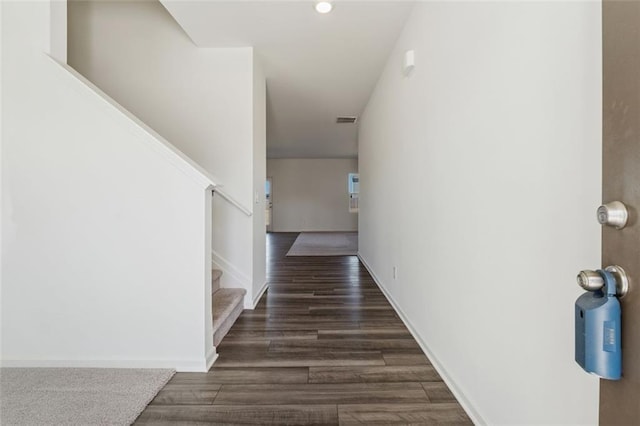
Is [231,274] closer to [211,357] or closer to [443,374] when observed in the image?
[211,357]

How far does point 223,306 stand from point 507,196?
2.03 meters

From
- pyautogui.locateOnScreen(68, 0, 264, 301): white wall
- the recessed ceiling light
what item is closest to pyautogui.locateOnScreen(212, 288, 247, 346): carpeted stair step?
pyautogui.locateOnScreen(68, 0, 264, 301): white wall

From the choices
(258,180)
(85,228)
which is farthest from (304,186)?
(85,228)

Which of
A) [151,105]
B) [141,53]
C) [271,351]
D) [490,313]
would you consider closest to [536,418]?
[490,313]

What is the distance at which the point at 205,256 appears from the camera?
5.86ft

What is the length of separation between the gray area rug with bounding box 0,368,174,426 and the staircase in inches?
16.3

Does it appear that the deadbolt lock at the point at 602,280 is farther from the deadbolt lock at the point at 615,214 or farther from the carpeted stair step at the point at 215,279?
the carpeted stair step at the point at 215,279

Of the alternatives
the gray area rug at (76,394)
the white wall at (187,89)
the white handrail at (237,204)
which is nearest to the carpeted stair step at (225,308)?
the white wall at (187,89)

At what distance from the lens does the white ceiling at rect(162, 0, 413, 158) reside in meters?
2.21

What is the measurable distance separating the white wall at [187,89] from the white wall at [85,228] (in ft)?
3.35

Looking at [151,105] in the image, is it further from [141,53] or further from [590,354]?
[590,354]

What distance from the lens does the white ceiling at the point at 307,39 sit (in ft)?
7.26

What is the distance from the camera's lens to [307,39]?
266cm

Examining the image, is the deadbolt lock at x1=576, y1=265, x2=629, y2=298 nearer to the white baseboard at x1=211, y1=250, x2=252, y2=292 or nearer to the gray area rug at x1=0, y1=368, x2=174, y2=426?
the gray area rug at x1=0, y1=368, x2=174, y2=426
